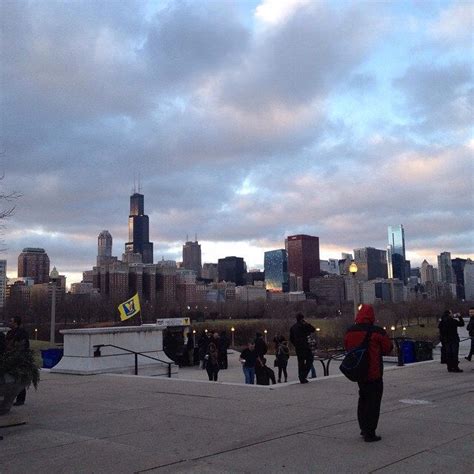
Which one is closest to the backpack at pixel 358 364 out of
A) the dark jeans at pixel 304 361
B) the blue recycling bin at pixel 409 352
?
the dark jeans at pixel 304 361

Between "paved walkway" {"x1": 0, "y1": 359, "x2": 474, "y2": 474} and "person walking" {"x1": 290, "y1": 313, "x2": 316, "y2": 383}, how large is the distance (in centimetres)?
42

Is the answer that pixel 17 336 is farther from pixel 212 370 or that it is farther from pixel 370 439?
pixel 212 370

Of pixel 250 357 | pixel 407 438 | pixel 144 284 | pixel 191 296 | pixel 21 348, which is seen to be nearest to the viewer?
pixel 407 438

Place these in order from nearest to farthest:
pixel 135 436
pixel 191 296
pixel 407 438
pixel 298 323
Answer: pixel 407 438
pixel 135 436
pixel 298 323
pixel 191 296

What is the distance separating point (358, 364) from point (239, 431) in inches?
83.5

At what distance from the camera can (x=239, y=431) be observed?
7.95 m

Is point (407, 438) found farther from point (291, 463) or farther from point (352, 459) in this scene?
point (291, 463)

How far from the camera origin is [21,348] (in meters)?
9.11

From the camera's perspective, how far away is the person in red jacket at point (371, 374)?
7094mm

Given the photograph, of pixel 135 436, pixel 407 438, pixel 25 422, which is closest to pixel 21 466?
pixel 135 436

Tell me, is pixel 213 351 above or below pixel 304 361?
below

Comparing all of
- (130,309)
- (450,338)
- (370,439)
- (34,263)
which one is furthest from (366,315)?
(34,263)

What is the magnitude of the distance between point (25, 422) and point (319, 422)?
4633mm

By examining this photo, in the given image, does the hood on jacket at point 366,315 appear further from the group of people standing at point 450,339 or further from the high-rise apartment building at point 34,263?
the high-rise apartment building at point 34,263
